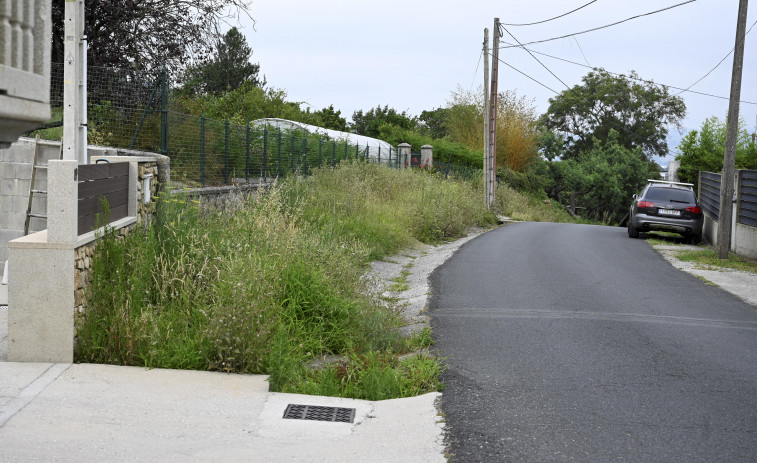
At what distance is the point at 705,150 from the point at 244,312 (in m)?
48.3

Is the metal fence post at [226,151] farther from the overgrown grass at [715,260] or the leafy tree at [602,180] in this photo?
the leafy tree at [602,180]

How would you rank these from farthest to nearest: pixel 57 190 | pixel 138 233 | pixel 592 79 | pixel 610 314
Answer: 1. pixel 592 79
2. pixel 610 314
3. pixel 138 233
4. pixel 57 190

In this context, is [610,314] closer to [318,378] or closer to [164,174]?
[318,378]

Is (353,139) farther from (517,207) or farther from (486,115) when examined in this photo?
(517,207)

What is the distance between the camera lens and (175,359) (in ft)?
22.1

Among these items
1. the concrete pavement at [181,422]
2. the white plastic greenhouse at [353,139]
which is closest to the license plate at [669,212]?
the white plastic greenhouse at [353,139]

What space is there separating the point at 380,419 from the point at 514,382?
144 cm

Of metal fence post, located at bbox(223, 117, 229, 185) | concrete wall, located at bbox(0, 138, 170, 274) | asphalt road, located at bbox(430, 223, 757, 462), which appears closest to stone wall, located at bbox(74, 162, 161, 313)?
asphalt road, located at bbox(430, 223, 757, 462)

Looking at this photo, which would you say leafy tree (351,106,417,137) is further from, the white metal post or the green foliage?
the white metal post

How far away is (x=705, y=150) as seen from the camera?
4950cm

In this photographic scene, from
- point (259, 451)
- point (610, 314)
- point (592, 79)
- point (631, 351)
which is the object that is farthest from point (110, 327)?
point (592, 79)

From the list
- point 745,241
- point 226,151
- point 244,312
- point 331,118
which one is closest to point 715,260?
point 745,241

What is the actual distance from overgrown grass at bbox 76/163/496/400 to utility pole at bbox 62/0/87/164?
150cm

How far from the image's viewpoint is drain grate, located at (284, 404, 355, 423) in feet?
18.6
